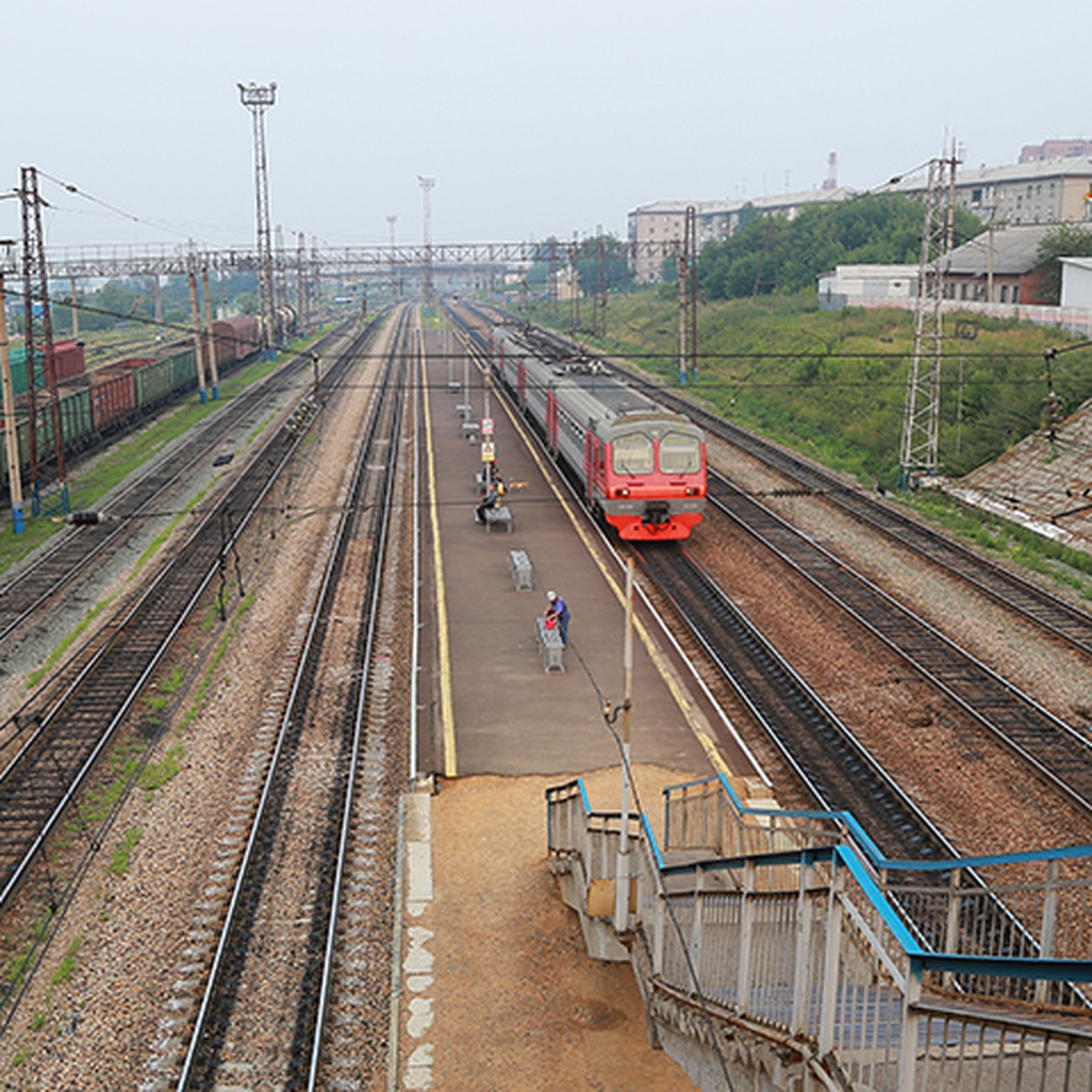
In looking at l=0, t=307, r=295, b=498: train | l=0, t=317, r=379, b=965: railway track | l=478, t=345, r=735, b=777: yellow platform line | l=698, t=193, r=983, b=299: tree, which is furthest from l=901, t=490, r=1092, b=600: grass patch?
l=698, t=193, r=983, b=299: tree

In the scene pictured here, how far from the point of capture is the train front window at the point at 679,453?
29.6 metres

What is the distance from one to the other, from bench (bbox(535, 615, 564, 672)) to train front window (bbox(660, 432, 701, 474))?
8702 millimetres

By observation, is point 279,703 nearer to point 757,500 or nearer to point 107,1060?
point 107,1060

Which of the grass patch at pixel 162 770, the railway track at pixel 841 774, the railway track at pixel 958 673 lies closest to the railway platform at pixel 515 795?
the railway track at pixel 841 774

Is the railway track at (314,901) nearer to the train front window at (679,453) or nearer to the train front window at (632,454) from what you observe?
the train front window at (632,454)

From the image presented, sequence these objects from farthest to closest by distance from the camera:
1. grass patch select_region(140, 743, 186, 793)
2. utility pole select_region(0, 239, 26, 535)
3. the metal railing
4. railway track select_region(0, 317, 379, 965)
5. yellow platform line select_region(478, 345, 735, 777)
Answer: utility pole select_region(0, 239, 26, 535), yellow platform line select_region(478, 345, 735, 777), grass patch select_region(140, 743, 186, 793), railway track select_region(0, 317, 379, 965), the metal railing

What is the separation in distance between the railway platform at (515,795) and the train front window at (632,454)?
240cm

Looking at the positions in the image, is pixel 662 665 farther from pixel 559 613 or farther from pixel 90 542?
pixel 90 542

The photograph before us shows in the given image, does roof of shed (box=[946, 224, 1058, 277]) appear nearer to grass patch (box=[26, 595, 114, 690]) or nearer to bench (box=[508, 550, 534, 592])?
bench (box=[508, 550, 534, 592])

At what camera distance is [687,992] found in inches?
402

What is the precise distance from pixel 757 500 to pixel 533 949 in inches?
954

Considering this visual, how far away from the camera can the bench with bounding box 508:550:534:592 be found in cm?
2683

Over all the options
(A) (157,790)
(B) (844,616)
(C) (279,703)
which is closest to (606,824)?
(A) (157,790)

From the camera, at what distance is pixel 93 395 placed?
4634cm
